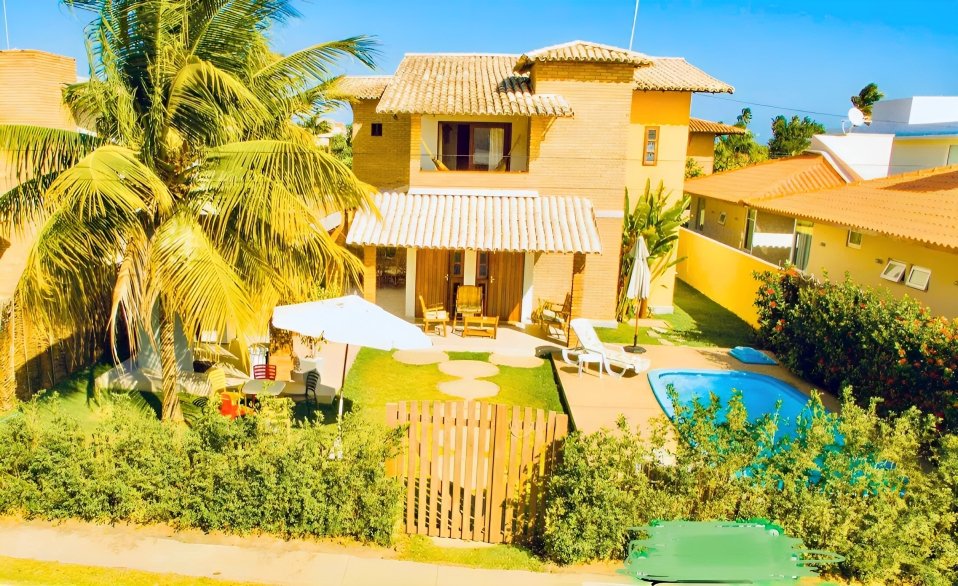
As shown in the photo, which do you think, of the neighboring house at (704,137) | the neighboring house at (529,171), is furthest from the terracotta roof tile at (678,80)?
the neighboring house at (704,137)

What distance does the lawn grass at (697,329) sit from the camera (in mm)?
22672

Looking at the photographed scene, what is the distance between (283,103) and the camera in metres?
12.6

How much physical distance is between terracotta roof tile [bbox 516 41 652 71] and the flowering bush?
826 centimetres

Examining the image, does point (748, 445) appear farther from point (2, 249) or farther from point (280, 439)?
point (2, 249)

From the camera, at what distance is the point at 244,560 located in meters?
8.27

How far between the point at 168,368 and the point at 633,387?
11.0 m

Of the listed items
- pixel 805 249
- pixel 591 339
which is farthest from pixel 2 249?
pixel 805 249

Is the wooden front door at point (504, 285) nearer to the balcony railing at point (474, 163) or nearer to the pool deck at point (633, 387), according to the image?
the balcony railing at point (474, 163)

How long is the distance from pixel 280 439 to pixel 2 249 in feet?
42.0

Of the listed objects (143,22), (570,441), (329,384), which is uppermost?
(143,22)

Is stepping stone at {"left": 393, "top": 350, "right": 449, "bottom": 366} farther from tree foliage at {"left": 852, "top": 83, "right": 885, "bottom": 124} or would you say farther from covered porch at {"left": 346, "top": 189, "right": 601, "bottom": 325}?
tree foliage at {"left": 852, "top": 83, "right": 885, "bottom": 124}

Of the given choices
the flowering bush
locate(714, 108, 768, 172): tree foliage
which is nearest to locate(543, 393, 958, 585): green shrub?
the flowering bush

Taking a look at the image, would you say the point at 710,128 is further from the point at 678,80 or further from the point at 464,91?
the point at 464,91

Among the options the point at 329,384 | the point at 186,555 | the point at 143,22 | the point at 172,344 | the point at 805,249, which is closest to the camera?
the point at 186,555
